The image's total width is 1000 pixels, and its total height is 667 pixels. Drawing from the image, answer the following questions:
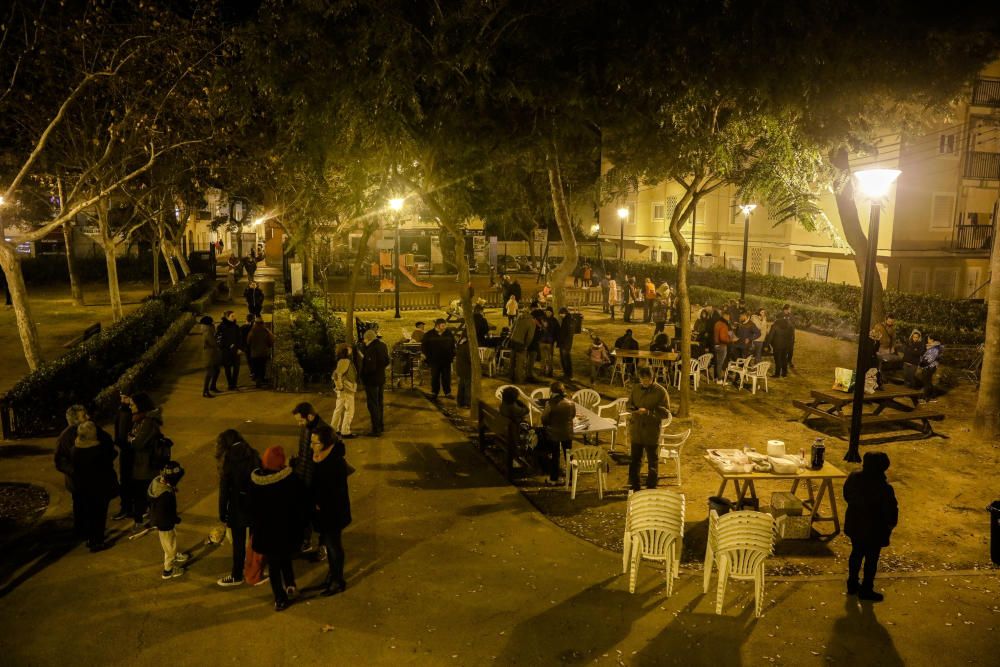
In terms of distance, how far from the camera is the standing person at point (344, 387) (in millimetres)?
11102

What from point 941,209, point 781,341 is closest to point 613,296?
point 781,341

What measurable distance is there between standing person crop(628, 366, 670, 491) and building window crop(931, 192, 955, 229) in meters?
21.8

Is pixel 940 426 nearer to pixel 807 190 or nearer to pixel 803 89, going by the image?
pixel 807 190

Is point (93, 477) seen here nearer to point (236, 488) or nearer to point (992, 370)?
point (236, 488)

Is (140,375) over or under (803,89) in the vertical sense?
under

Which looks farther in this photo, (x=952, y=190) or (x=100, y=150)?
(x=952, y=190)

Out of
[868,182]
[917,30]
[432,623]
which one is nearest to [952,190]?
[917,30]

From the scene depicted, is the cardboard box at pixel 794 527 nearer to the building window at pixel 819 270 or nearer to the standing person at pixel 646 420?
the standing person at pixel 646 420

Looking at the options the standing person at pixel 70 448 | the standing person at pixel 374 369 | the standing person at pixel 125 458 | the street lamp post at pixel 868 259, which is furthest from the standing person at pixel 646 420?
the standing person at pixel 70 448

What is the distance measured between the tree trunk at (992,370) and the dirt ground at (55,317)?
60.0 feet

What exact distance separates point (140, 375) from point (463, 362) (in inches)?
233

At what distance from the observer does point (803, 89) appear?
36.9 ft

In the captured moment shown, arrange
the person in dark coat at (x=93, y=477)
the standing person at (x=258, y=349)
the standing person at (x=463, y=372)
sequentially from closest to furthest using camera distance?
the person in dark coat at (x=93, y=477) → the standing person at (x=463, y=372) → the standing person at (x=258, y=349)

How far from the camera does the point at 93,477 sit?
750cm
